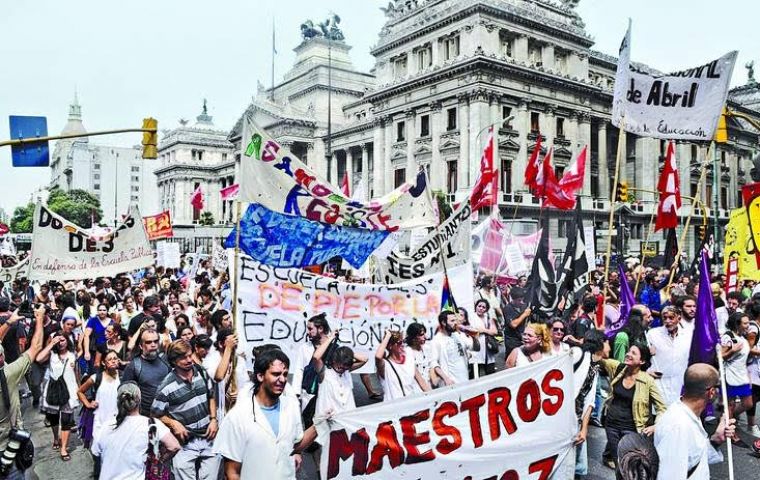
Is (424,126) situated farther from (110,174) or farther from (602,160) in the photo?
(110,174)

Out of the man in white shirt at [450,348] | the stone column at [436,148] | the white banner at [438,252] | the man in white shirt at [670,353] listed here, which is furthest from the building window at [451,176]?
the man in white shirt at [670,353]

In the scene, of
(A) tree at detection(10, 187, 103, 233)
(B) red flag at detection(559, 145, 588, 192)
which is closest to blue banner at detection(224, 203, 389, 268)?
(B) red flag at detection(559, 145, 588, 192)

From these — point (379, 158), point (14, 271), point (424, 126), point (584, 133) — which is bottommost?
point (14, 271)

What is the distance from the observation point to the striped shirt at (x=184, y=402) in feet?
16.0

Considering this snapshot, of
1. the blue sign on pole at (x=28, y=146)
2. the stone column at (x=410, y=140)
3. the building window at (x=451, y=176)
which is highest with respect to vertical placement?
the stone column at (x=410, y=140)

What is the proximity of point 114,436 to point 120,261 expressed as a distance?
9.30 meters

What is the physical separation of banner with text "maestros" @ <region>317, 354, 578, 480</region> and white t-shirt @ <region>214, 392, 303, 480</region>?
16.4 inches

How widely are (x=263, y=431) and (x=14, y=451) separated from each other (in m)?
1.84

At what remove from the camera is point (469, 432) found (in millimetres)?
4688

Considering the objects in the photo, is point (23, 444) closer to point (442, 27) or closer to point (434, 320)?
point (434, 320)

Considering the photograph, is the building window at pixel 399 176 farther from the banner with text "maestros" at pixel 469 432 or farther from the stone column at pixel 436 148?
the banner with text "maestros" at pixel 469 432

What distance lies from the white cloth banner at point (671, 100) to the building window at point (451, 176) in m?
32.0

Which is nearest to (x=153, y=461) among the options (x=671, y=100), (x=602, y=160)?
Answer: (x=671, y=100)

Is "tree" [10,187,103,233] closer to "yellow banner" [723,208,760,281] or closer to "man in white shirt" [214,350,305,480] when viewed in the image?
"yellow banner" [723,208,760,281]
